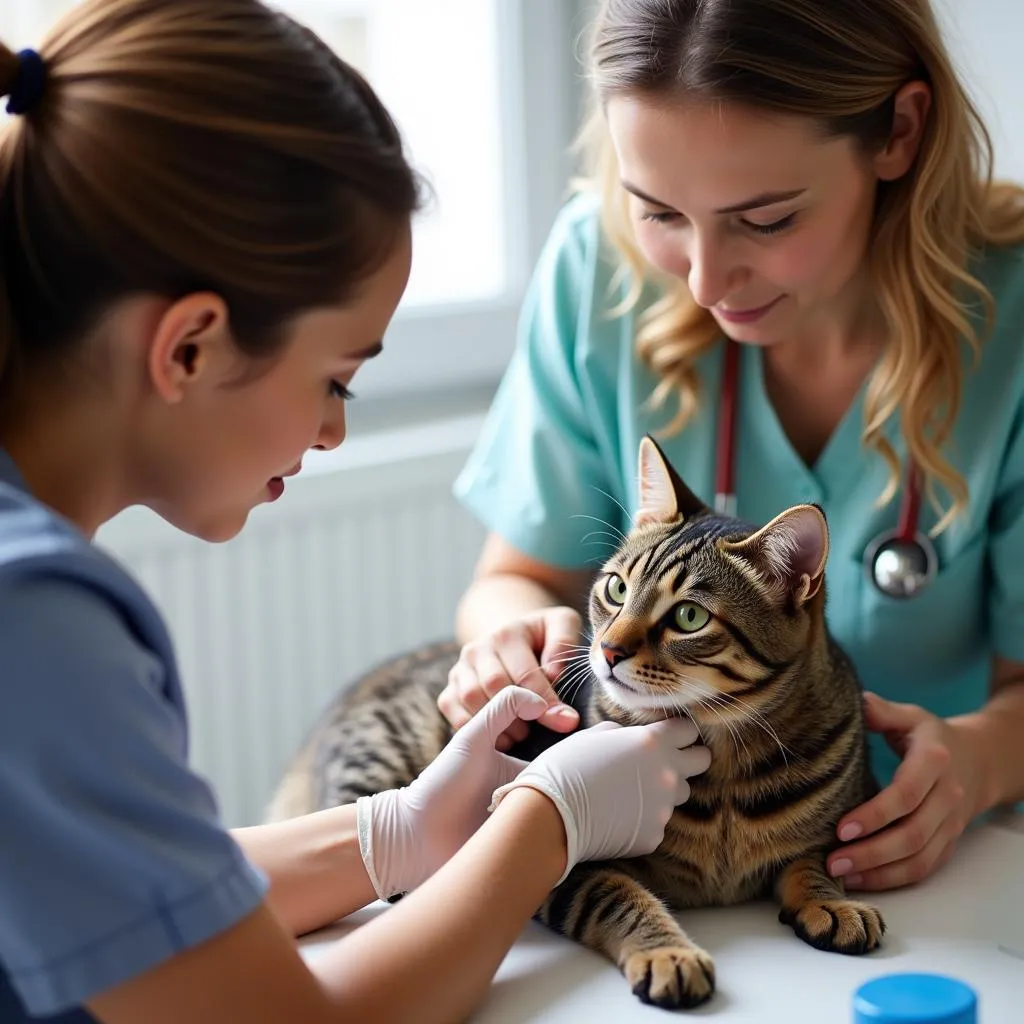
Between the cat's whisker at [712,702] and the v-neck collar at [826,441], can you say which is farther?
the v-neck collar at [826,441]

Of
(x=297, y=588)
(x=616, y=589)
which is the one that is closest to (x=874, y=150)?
(x=616, y=589)

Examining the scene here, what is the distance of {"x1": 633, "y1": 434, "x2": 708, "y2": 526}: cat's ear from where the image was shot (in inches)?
44.4

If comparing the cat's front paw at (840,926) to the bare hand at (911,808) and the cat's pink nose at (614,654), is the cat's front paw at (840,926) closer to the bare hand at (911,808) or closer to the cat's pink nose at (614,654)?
the bare hand at (911,808)

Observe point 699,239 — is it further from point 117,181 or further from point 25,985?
point 25,985

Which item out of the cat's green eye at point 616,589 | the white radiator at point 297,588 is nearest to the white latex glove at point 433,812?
the cat's green eye at point 616,589

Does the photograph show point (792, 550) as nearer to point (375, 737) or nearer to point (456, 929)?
point (456, 929)

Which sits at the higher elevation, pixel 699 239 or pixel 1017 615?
pixel 699 239

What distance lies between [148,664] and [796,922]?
541mm

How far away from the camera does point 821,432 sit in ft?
4.60

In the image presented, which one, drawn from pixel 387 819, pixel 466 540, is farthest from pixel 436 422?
pixel 387 819

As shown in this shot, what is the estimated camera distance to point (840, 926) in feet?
3.07

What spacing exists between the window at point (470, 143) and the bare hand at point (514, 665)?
3.60ft

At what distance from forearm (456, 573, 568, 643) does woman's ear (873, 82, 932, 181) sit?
0.57 m

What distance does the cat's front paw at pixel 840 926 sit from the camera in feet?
3.04
